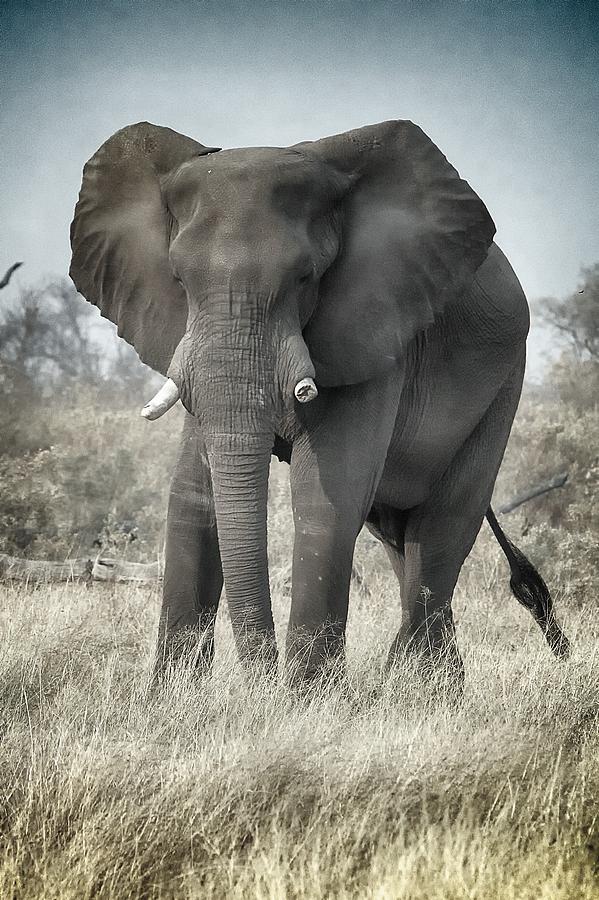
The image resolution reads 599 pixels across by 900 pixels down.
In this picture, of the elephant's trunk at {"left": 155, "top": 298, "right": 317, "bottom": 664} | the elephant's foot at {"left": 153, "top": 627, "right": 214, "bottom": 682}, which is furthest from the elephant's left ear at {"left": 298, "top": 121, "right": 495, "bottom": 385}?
the elephant's foot at {"left": 153, "top": 627, "right": 214, "bottom": 682}

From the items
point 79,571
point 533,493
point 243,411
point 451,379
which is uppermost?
point 451,379

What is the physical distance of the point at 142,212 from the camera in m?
5.90

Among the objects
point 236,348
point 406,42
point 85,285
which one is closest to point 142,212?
point 85,285

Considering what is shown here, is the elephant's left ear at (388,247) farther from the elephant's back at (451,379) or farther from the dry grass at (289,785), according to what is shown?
the dry grass at (289,785)

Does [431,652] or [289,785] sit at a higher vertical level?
[431,652]

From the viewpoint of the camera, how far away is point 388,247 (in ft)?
19.3

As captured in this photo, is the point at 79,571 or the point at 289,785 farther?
the point at 79,571

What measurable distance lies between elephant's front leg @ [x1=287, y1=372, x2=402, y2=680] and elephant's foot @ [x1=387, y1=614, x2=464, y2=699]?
0.91 meters

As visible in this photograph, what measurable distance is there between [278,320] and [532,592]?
3615mm

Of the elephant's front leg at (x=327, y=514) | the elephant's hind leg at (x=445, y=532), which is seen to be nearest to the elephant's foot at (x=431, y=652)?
the elephant's hind leg at (x=445, y=532)

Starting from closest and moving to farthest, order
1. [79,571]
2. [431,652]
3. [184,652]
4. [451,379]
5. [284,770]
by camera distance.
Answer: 1. [284,770]
2. [184,652]
3. [451,379]
4. [431,652]
5. [79,571]

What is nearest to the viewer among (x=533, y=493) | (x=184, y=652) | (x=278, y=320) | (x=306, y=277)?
(x=278, y=320)

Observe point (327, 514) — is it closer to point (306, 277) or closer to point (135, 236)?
point (306, 277)

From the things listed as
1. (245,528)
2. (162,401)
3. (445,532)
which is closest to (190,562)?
(245,528)
